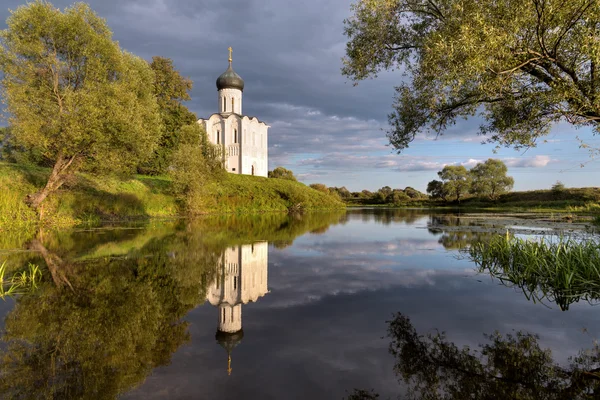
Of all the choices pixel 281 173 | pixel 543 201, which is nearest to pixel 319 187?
pixel 281 173

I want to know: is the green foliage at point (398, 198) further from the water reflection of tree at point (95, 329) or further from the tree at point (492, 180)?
the water reflection of tree at point (95, 329)

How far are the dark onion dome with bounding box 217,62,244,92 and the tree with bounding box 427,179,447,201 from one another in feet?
152

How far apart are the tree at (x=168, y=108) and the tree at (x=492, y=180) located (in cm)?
5449

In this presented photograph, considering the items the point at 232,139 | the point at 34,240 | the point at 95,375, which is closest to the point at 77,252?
the point at 34,240

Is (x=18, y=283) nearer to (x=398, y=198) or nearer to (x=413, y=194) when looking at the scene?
(x=398, y=198)

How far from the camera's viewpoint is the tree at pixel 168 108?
1544 inches

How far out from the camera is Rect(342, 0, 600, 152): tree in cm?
756

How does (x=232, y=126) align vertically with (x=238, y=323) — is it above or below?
above

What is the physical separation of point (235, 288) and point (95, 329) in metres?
Answer: 2.78

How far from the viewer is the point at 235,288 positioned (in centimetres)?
695

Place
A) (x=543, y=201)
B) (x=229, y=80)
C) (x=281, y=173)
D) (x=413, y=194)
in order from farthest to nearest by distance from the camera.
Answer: (x=413, y=194) < (x=281, y=173) < (x=229, y=80) < (x=543, y=201)

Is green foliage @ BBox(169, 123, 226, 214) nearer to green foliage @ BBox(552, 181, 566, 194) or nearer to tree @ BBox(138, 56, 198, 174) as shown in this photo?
tree @ BBox(138, 56, 198, 174)

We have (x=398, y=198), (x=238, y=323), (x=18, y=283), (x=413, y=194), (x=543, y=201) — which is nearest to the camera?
(x=238, y=323)

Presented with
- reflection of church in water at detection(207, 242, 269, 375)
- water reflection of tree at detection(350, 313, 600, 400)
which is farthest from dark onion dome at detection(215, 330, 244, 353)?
water reflection of tree at detection(350, 313, 600, 400)
